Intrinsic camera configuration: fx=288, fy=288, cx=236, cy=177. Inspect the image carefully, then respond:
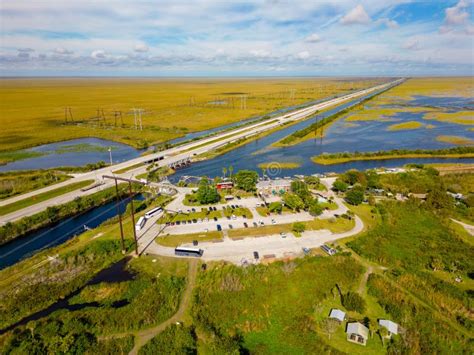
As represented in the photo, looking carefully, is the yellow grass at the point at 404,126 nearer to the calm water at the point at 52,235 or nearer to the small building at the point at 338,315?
the small building at the point at 338,315

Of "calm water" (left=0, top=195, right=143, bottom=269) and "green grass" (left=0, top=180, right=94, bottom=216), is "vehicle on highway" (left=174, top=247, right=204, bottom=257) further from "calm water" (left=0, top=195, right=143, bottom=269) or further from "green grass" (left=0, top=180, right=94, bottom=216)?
"green grass" (left=0, top=180, right=94, bottom=216)

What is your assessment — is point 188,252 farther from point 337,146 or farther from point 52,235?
point 337,146

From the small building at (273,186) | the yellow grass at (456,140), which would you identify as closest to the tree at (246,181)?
the small building at (273,186)

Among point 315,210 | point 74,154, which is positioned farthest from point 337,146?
point 74,154

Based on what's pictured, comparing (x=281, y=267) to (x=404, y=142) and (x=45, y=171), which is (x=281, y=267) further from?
(x=404, y=142)

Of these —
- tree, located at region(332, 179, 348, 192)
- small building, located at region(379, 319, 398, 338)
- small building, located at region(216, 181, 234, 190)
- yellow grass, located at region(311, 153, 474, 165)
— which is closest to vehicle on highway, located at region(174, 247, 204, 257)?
small building, located at region(379, 319, 398, 338)

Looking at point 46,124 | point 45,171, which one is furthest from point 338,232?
point 46,124

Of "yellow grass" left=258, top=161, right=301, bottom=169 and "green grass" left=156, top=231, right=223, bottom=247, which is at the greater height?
"yellow grass" left=258, top=161, right=301, bottom=169
